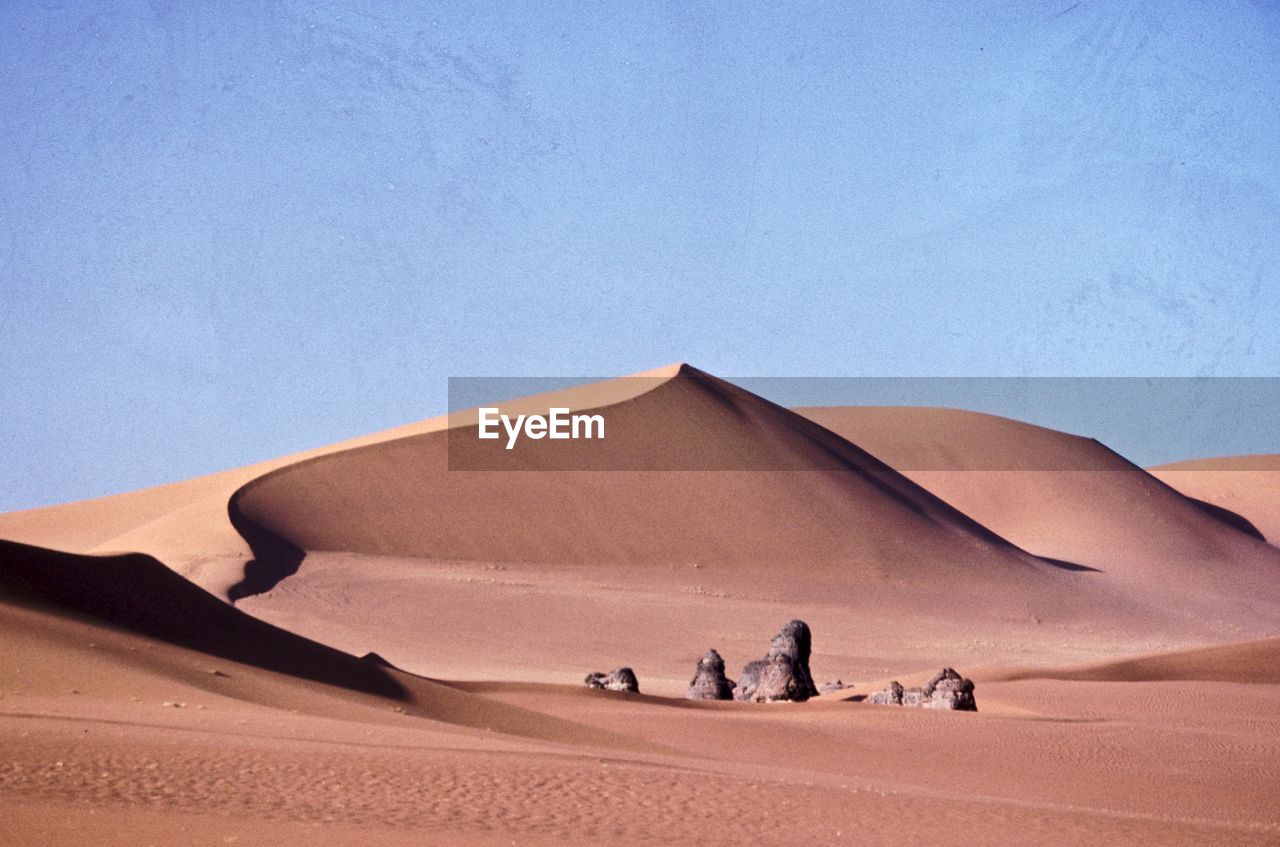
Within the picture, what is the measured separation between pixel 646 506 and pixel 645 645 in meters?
17.8

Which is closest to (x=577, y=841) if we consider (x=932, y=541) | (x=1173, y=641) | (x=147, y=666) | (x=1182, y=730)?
(x=147, y=666)

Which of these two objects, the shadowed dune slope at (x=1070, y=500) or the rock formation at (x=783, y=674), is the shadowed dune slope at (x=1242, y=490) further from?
the rock formation at (x=783, y=674)

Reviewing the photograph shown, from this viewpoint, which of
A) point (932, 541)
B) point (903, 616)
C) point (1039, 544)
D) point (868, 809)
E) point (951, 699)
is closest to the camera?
point (868, 809)

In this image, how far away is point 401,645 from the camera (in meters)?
30.8

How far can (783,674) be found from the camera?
21.7m

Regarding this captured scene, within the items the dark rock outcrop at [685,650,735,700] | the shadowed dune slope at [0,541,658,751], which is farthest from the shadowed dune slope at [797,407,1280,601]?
the shadowed dune slope at [0,541,658,751]

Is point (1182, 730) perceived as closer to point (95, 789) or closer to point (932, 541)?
point (95, 789)

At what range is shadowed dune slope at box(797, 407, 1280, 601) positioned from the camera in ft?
202

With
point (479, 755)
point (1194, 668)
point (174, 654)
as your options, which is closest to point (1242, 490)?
point (1194, 668)

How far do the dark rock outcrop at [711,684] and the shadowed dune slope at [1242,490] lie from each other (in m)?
62.6

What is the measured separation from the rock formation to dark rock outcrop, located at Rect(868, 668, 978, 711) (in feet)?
4.46

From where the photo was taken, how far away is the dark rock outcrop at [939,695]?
19.6 meters

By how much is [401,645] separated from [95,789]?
2344 cm

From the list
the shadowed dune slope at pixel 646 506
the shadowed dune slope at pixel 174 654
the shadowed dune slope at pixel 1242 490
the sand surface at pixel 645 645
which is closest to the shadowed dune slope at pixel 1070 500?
the sand surface at pixel 645 645
